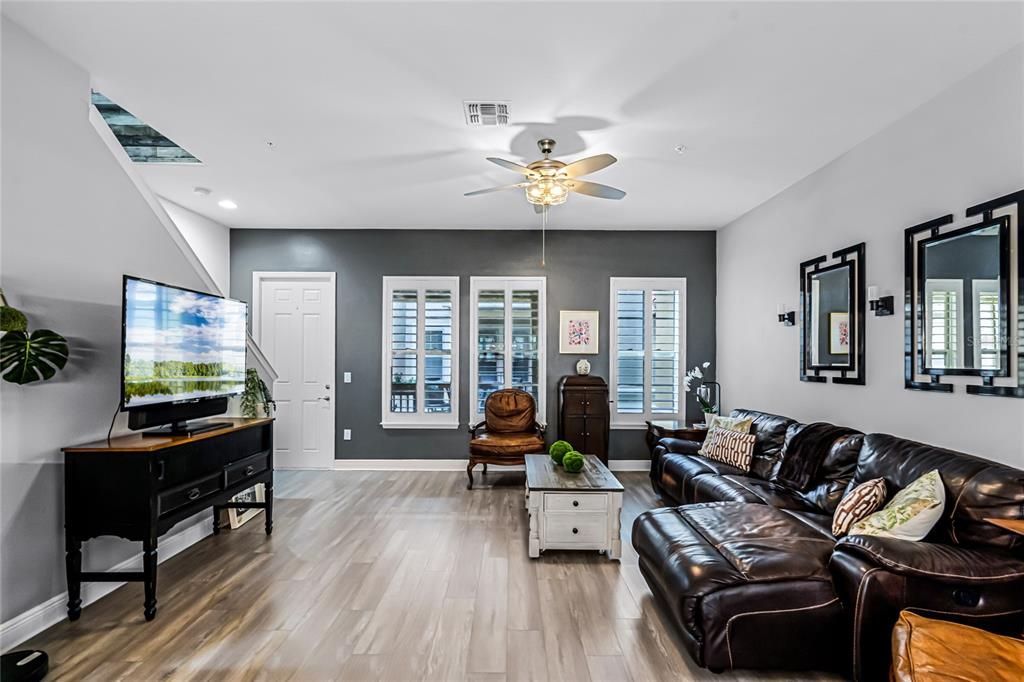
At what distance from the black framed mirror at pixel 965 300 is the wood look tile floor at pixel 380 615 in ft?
5.91

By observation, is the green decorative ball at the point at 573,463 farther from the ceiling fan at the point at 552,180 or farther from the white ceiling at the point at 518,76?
the white ceiling at the point at 518,76

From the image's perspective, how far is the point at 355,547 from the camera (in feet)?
12.7

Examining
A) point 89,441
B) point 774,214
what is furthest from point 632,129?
point 89,441

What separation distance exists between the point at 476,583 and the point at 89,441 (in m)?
2.29

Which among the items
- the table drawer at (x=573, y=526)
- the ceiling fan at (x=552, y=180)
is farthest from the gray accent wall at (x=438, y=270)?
the table drawer at (x=573, y=526)

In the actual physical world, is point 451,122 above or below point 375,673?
above

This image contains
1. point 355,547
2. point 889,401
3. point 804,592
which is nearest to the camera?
point 804,592

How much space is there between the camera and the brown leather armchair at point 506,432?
5.61 meters

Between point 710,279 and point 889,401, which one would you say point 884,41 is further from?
point 710,279

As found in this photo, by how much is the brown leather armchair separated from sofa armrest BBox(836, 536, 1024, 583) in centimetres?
365

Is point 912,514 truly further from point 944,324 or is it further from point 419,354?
point 419,354

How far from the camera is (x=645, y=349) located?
645 centimetres

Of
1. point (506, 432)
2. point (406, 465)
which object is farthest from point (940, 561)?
point (406, 465)

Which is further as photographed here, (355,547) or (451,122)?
(355,547)
